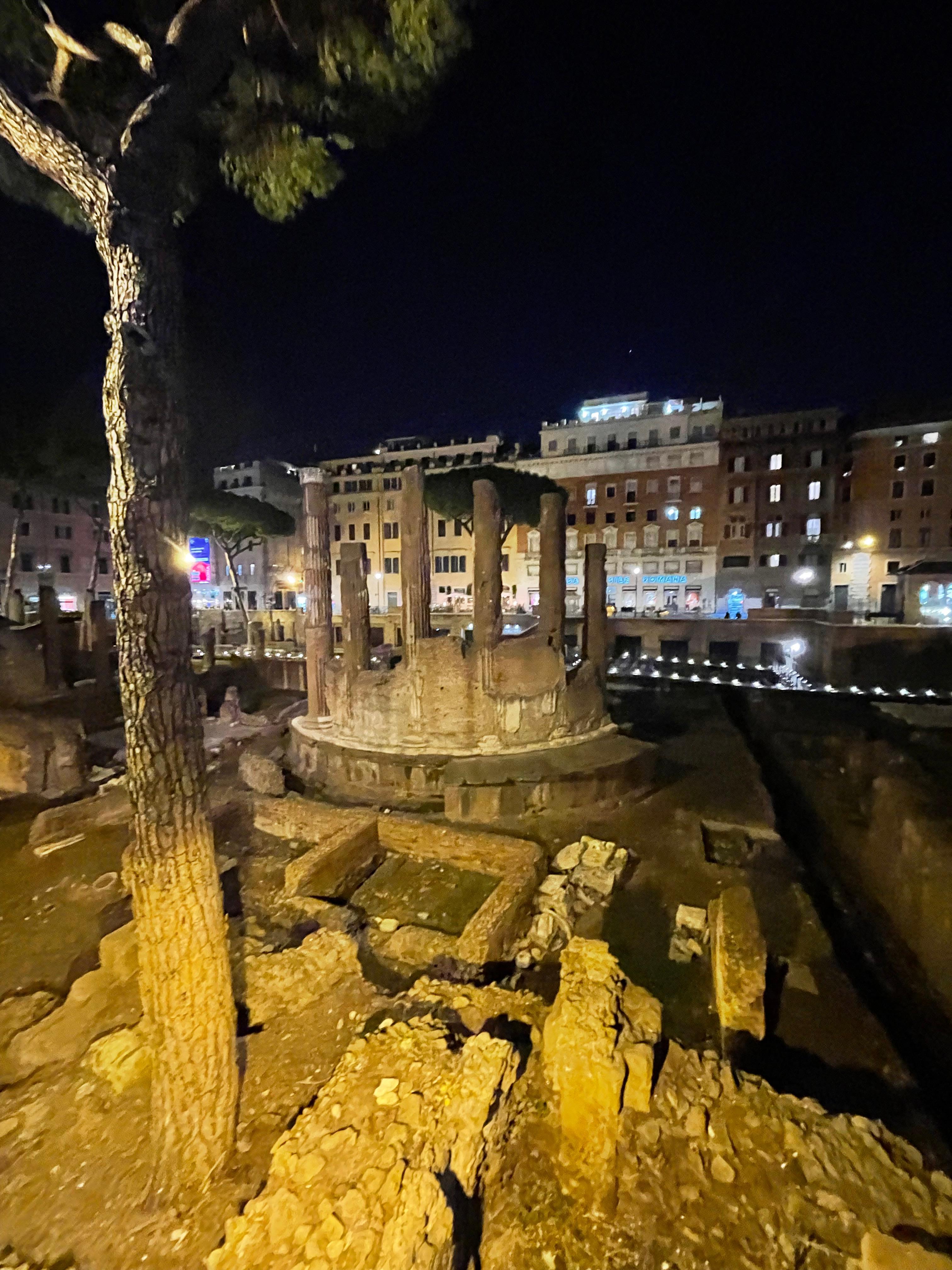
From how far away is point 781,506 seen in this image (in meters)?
36.8

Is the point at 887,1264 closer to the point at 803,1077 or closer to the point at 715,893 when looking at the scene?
the point at 803,1077

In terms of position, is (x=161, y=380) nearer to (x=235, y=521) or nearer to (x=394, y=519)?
(x=235, y=521)

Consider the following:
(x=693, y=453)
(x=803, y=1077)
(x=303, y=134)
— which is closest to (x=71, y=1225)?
(x=803, y=1077)

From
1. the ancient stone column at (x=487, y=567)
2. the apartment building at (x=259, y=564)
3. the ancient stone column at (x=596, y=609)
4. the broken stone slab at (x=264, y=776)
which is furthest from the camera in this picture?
the apartment building at (x=259, y=564)

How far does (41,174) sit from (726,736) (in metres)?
16.8

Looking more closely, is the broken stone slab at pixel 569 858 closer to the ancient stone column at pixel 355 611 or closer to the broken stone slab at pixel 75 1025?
the broken stone slab at pixel 75 1025

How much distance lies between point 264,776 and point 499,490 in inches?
905

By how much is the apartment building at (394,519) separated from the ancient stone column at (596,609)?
24.8 metres

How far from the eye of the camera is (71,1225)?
3557mm

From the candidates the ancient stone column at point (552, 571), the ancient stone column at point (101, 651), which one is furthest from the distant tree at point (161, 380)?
the ancient stone column at point (101, 651)

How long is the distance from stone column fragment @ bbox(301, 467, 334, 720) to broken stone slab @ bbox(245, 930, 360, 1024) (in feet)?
27.6

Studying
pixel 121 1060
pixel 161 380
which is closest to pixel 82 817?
pixel 121 1060

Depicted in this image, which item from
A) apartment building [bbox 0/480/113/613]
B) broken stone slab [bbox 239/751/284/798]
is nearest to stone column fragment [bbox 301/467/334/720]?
broken stone slab [bbox 239/751/284/798]

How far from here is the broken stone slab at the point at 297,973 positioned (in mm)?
5301
